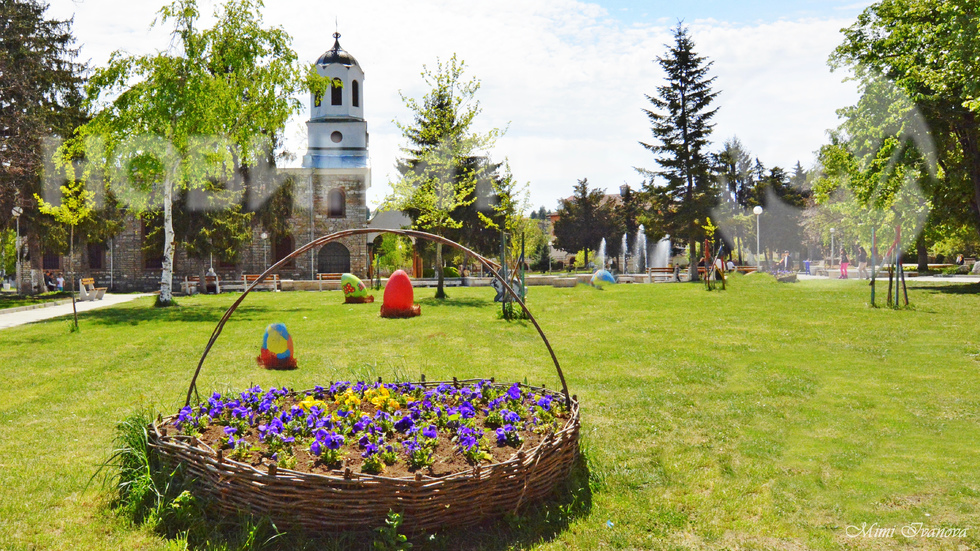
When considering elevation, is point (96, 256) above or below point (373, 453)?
above

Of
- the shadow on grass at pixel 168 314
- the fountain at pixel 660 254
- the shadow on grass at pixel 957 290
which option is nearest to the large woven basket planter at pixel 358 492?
the shadow on grass at pixel 168 314

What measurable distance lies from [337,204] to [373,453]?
145 ft

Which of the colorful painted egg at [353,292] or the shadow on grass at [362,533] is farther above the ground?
the colorful painted egg at [353,292]

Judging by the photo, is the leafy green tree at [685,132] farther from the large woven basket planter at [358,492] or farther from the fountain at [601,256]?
the large woven basket planter at [358,492]

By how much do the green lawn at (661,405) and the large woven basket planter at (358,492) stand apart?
0.61ft

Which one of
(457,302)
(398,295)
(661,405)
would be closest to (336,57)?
(457,302)

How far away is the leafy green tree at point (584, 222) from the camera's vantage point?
61.8 metres

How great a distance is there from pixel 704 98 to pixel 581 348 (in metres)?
32.2

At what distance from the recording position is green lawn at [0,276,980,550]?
4211 millimetres

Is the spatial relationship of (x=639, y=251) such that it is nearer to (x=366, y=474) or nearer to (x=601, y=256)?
(x=601, y=256)

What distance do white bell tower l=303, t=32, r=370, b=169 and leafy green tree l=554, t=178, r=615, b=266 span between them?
2286 cm

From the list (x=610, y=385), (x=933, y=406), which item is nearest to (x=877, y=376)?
(x=933, y=406)

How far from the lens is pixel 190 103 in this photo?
1989 centimetres

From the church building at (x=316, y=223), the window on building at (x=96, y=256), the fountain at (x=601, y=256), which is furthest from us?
the fountain at (x=601, y=256)
